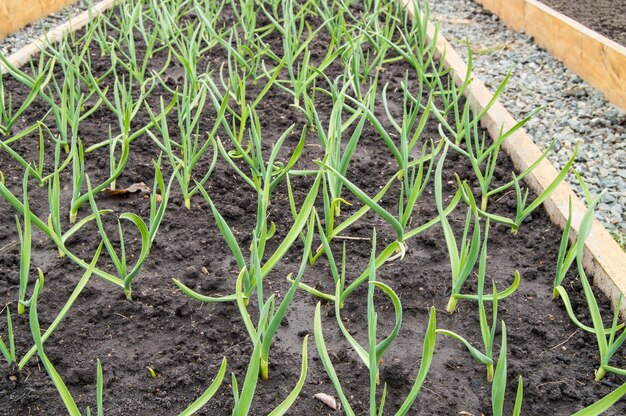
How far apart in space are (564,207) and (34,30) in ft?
10.3

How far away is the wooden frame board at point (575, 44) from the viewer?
306 cm

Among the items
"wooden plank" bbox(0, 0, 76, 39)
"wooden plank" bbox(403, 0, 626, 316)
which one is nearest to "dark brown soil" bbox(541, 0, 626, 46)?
"wooden plank" bbox(403, 0, 626, 316)

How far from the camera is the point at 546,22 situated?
3.76 metres

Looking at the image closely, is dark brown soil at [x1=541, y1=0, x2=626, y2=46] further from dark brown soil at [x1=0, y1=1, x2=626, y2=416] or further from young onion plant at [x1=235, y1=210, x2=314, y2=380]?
young onion plant at [x1=235, y1=210, x2=314, y2=380]

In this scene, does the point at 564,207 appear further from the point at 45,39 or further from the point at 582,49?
the point at 45,39

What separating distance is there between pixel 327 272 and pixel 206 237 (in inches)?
14.0

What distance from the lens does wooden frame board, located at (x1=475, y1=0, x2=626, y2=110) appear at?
3.06 meters

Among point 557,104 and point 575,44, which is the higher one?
point 575,44

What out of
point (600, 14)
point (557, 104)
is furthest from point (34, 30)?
point (600, 14)

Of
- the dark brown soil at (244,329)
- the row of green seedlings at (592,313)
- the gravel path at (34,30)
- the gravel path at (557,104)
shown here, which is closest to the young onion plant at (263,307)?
the dark brown soil at (244,329)

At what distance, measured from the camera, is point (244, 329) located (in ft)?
5.32

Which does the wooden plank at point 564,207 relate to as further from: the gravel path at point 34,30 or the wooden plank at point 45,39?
the gravel path at point 34,30

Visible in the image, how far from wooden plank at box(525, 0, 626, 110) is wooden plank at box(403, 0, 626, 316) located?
62 cm

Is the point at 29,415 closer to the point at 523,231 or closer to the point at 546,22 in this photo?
the point at 523,231
